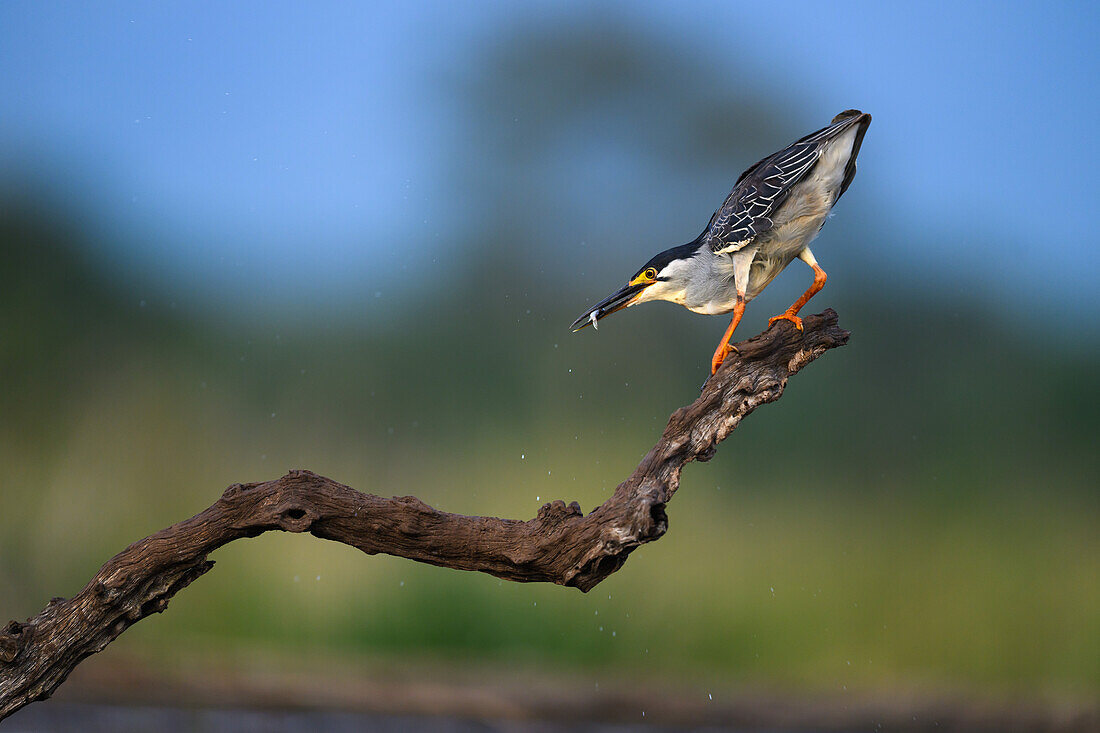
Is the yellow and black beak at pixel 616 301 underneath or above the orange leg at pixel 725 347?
above

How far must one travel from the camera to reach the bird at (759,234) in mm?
1892

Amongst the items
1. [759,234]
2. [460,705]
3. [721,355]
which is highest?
[759,234]

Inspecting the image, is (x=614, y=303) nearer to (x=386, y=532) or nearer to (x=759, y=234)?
(x=759, y=234)

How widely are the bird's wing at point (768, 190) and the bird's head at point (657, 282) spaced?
0.09 m

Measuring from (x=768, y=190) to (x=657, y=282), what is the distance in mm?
311

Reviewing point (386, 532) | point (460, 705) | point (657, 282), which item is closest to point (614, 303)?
point (657, 282)

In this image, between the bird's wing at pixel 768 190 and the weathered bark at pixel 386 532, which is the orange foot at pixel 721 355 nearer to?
the weathered bark at pixel 386 532

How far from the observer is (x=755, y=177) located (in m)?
1.96

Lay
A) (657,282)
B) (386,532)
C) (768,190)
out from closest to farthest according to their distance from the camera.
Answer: (386,532) < (768,190) < (657,282)

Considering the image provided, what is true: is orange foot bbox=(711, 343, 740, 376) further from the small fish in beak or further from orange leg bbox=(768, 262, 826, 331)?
the small fish in beak

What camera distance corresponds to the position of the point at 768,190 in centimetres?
190

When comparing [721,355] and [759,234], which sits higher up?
[759,234]

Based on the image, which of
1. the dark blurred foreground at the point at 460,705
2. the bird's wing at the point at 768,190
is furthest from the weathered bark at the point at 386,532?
the dark blurred foreground at the point at 460,705

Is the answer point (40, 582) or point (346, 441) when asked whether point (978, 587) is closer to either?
point (346, 441)
